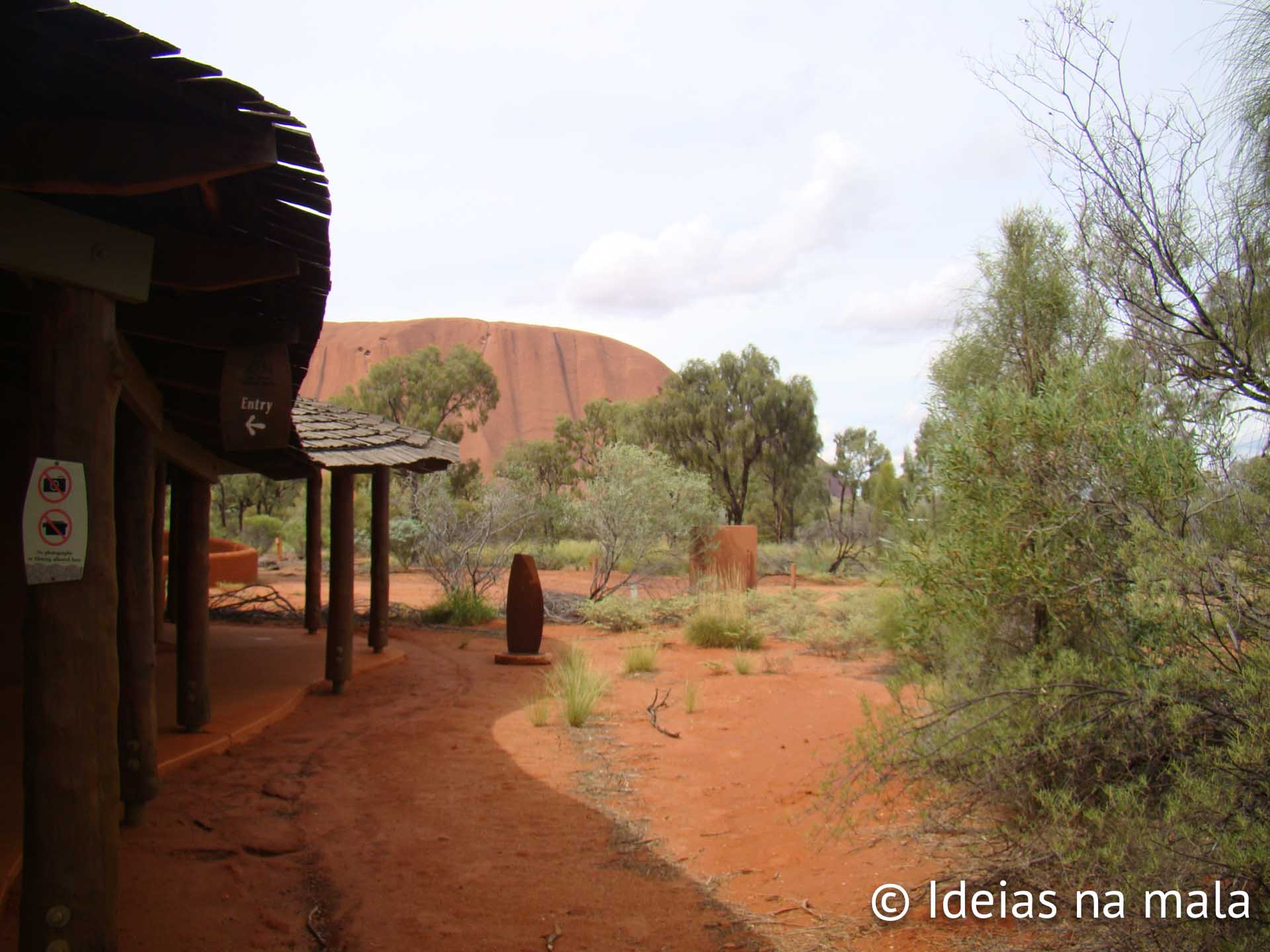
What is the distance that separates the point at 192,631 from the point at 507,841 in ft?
9.41

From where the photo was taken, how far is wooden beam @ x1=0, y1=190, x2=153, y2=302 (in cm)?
311

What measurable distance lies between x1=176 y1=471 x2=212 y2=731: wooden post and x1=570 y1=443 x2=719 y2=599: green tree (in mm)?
10664

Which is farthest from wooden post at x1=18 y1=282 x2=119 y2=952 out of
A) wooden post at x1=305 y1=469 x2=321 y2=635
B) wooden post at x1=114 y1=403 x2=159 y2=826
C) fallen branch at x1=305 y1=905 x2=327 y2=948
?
wooden post at x1=305 y1=469 x2=321 y2=635

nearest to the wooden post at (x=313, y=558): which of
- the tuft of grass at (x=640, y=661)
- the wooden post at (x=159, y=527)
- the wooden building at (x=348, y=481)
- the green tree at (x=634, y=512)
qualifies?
the wooden building at (x=348, y=481)

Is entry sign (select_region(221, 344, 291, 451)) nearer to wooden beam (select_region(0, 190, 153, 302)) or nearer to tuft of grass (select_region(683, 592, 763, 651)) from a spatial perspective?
wooden beam (select_region(0, 190, 153, 302))

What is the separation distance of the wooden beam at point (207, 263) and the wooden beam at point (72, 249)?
0.30 m

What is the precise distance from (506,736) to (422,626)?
23.9ft

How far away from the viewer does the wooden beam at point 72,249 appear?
3.11m

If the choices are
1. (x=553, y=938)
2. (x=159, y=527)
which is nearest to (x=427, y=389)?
(x=159, y=527)

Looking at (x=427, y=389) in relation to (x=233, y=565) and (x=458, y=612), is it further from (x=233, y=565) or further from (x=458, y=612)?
(x=458, y=612)

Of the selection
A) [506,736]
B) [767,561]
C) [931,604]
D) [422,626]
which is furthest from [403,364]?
[931,604]

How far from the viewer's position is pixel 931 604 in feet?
17.3

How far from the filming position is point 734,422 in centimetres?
3303

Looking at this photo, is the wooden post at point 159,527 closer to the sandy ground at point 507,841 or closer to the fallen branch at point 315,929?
the sandy ground at point 507,841
